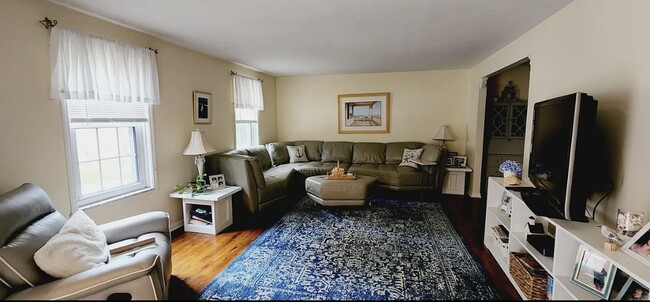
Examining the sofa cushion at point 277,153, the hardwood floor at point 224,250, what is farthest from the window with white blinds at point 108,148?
the sofa cushion at point 277,153

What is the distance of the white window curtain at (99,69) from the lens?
83.7 inches

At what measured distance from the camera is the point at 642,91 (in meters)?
1.44

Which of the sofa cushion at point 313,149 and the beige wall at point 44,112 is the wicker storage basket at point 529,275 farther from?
the sofa cushion at point 313,149

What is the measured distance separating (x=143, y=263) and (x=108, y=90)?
5.89 feet

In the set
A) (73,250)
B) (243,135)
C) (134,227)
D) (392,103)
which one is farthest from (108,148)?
(392,103)

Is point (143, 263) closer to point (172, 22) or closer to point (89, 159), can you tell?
point (89, 159)

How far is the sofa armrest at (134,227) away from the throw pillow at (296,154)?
333cm

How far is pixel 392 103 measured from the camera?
548cm

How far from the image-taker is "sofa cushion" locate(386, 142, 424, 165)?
5.11 metres

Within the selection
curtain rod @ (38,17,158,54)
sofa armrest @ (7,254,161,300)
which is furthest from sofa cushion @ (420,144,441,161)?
curtain rod @ (38,17,158,54)

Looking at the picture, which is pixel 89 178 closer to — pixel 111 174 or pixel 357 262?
pixel 111 174

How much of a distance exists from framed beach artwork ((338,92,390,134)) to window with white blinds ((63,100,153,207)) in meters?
3.62

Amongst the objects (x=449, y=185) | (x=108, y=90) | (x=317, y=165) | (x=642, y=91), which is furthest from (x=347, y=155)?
(x=642, y=91)

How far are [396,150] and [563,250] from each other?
364cm
